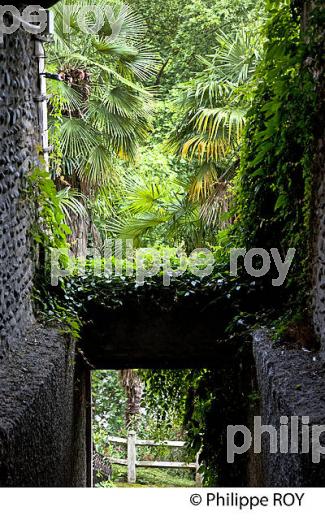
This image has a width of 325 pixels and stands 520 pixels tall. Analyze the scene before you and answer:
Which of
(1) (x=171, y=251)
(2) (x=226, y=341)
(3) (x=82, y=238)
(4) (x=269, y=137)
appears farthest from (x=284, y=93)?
(3) (x=82, y=238)

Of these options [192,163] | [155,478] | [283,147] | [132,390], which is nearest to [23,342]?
[283,147]

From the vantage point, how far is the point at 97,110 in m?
12.5

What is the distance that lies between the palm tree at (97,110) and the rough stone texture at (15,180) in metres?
4.86

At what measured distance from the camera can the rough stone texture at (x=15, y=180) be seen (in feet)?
18.0

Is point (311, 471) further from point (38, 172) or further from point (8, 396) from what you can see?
point (38, 172)

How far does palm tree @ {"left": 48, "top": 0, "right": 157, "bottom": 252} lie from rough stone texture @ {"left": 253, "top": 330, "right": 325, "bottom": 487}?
20.9 feet

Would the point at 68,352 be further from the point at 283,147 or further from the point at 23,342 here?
the point at 283,147

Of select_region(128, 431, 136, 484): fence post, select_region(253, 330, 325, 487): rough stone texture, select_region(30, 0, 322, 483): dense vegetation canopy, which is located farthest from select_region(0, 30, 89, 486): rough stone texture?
select_region(128, 431, 136, 484): fence post

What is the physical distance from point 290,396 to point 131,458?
36.2 feet

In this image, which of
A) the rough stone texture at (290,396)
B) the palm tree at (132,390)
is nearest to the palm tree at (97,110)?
the palm tree at (132,390)

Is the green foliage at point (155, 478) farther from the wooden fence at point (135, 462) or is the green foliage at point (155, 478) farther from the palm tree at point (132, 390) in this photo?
the palm tree at point (132, 390)

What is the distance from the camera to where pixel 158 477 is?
611 inches

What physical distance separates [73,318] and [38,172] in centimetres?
156

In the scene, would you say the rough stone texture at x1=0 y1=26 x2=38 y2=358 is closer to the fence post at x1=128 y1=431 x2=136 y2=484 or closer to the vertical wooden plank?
the vertical wooden plank
